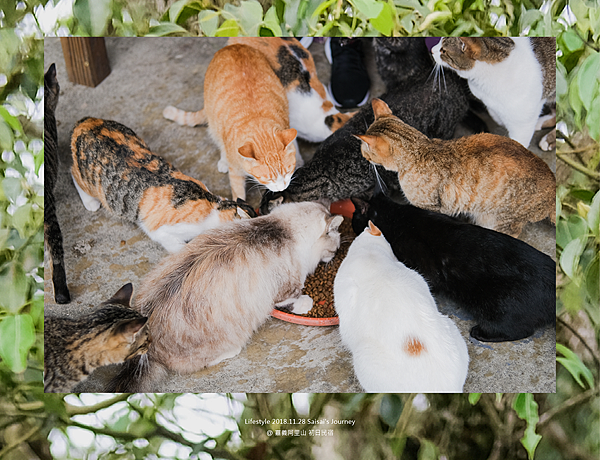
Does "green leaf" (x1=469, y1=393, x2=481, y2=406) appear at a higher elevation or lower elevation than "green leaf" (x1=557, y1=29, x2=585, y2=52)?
lower

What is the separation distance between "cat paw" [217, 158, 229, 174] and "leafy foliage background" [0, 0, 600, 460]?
1.88ft

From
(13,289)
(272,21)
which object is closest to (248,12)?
(272,21)

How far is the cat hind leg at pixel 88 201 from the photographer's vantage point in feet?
6.00

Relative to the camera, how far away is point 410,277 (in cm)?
156

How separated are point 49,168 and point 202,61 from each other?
2.54 ft

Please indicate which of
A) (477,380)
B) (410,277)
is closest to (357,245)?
(410,277)

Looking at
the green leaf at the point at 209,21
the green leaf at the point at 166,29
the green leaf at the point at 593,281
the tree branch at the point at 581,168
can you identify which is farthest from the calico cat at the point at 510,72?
the green leaf at the point at 166,29

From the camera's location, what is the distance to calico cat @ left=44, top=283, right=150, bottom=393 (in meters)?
1.50

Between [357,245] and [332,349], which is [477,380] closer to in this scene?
[332,349]

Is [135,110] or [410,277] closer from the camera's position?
[410,277]

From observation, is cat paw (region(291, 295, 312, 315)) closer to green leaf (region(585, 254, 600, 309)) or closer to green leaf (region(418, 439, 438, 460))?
green leaf (region(418, 439, 438, 460))

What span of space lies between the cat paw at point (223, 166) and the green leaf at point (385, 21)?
33.8 inches

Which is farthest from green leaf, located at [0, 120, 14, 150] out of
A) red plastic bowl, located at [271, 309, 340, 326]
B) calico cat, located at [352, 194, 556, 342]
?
calico cat, located at [352, 194, 556, 342]

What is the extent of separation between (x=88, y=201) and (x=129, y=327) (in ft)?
2.13
